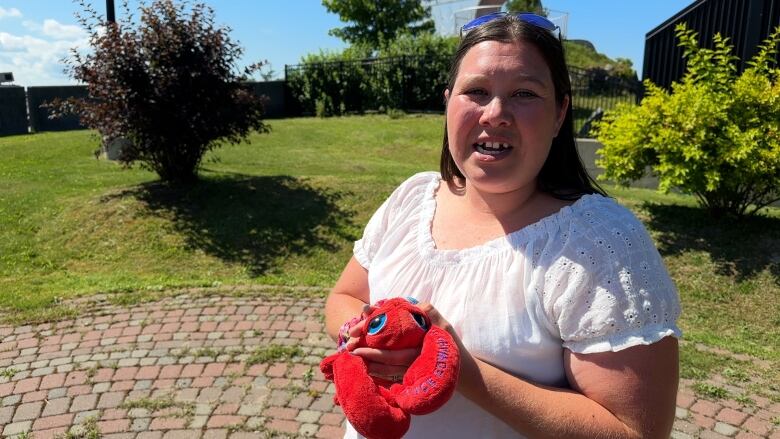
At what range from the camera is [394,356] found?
1.36 m

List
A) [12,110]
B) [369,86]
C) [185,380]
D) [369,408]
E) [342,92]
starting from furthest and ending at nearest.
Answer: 1. [342,92]
2. [369,86]
3. [12,110]
4. [185,380]
5. [369,408]

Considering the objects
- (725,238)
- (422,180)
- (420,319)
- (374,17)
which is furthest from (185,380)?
(374,17)

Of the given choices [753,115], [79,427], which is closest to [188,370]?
[79,427]

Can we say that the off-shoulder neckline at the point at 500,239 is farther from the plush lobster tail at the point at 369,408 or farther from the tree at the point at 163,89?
the tree at the point at 163,89

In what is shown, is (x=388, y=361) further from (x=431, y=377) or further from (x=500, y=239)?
(x=500, y=239)

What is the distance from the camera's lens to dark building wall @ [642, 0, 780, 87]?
813 centimetres

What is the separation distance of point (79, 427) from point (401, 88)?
17.2 meters

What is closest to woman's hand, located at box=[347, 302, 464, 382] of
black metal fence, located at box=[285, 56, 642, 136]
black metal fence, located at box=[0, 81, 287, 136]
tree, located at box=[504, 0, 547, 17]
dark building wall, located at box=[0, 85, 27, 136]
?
tree, located at box=[504, 0, 547, 17]

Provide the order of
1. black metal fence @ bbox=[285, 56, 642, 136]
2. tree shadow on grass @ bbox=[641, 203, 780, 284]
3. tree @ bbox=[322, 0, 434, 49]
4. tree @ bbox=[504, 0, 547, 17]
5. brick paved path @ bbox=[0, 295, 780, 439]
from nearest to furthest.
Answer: tree @ bbox=[504, 0, 547, 17] → brick paved path @ bbox=[0, 295, 780, 439] → tree shadow on grass @ bbox=[641, 203, 780, 284] → black metal fence @ bbox=[285, 56, 642, 136] → tree @ bbox=[322, 0, 434, 49]

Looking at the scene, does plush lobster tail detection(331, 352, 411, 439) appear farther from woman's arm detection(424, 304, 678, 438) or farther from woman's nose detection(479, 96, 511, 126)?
woman's nose detection(479, 96, 511, 126)

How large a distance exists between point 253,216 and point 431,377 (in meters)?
6.97

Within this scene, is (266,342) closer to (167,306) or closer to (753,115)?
(167,306)

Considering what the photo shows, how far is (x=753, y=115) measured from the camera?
6.48 metres

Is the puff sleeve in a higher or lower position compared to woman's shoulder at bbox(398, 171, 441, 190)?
lower
